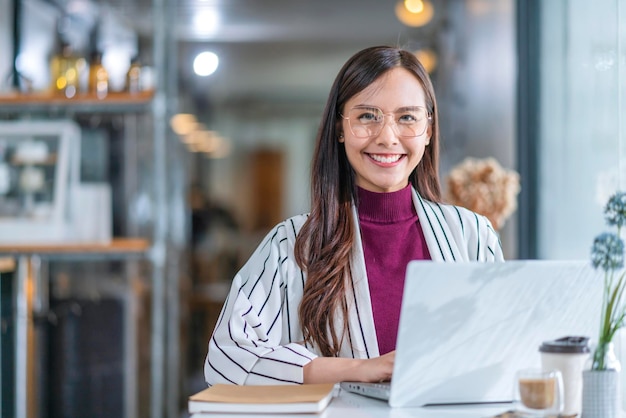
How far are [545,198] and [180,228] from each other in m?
3.66

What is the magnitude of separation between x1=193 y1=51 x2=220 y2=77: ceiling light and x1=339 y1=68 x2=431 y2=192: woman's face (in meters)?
6.15

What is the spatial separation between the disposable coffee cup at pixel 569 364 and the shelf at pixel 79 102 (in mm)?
2546

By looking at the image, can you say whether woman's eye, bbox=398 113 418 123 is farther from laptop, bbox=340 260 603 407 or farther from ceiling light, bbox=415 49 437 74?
ceiling light, bbox=415 49 437 74

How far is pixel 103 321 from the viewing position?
426 cm

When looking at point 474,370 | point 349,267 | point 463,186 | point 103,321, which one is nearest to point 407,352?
point 474,370

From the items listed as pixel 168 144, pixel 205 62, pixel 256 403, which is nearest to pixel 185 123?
pixel 205 62

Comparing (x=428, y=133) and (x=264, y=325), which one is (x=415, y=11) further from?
(x=264, y=325)

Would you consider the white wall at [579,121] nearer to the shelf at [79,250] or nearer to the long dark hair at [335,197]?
the long dark hair at [335,197]

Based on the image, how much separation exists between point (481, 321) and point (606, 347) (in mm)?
183

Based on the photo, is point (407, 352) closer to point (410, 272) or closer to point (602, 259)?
point (410, 272)

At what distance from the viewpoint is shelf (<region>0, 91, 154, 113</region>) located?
365cm

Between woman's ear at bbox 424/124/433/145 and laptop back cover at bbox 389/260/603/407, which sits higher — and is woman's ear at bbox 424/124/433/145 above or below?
above

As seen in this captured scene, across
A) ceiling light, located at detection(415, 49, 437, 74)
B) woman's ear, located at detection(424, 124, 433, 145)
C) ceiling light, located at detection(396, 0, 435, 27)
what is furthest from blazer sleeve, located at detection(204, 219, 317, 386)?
ceiling light, located at detection(415, 49, 437, 74)

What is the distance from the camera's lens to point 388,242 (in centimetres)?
187
